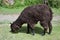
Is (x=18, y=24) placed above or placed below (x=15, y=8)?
above

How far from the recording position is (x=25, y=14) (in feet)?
39.1

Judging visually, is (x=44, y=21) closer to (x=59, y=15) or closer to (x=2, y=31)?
(x=2, y=31)

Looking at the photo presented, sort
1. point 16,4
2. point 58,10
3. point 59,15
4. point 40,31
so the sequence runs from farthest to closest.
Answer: point 16,4 → point 58,10 → point 59,15 → point 40,31

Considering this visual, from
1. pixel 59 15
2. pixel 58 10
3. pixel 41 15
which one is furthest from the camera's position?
pixel 58 10

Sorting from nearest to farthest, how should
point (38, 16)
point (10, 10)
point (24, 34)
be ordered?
point (38, 16)
point (24, 34)
point (10, 10)

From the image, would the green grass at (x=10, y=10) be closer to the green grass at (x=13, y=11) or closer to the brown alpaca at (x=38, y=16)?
the green grass at (x=13, y=11)

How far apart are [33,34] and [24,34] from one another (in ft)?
1.42

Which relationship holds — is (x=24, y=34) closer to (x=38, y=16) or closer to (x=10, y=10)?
(x=38, y=16)

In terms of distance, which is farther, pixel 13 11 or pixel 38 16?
pixel 13 11

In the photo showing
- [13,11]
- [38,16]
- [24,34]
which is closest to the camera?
[38,16]

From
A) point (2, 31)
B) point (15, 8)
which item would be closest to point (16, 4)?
point (15, 8)

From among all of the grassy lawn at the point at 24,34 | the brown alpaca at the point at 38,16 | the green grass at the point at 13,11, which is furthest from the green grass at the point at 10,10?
the brown alpaca at the point at 38,16

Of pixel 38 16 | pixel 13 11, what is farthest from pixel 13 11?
pixel 38 16

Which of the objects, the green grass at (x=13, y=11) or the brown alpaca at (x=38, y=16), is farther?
the green grass at (x=13, y=11)
